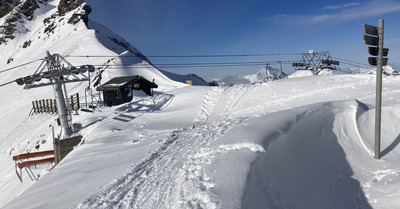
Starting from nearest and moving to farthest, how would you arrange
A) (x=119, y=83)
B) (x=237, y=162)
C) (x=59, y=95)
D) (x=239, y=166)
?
(x=239, y=166) < (x=237, y=162) < (x=59, y=95) < (x=119, y=83)

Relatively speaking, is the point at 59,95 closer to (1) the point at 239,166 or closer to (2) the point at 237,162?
(2) the point at 237,162

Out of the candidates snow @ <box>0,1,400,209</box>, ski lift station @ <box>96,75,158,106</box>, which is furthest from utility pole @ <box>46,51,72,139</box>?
ski lift station @ <box>96,75,158,106</box>

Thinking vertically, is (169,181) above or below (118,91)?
below

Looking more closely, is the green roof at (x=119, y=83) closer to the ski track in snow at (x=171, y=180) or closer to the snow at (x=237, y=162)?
the snow at (x=237, y=162)

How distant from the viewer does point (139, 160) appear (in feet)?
23.6

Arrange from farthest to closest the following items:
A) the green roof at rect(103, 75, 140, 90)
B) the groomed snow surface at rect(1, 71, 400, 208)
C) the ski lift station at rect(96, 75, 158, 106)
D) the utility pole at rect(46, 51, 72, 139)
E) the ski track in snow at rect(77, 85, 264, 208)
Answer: the ski lift station at rect(96, 75, 158, 106) < the green roof at rect(103, 75, 140, 90) < the utility pole at rect(46, 51, 72, 139) < the groomed snow surface at rect(1, 71, 400, 208) < the ski track in snow at rect(77, 85, 264, 208)

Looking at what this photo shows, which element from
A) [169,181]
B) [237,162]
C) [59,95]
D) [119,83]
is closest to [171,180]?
[169,181]

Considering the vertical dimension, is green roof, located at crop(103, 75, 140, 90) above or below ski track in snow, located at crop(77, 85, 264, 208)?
above

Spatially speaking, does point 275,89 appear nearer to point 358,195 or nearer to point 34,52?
point 358,195

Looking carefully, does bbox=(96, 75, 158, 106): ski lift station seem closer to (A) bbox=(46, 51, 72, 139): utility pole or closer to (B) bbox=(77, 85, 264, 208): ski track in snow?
(A) bbox=(46, 51, 72, 139): utility pole

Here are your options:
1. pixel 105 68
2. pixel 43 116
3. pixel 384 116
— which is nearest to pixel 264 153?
pixel 384 116

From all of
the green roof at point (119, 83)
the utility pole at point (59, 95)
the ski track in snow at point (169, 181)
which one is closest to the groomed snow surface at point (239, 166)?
the ski track in snow at point (169, 181)

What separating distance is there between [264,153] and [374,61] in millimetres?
4846

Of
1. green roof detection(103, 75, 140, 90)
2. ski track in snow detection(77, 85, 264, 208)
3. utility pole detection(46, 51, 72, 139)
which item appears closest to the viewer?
ski track in snow detection(77, 85, 264, 208)
